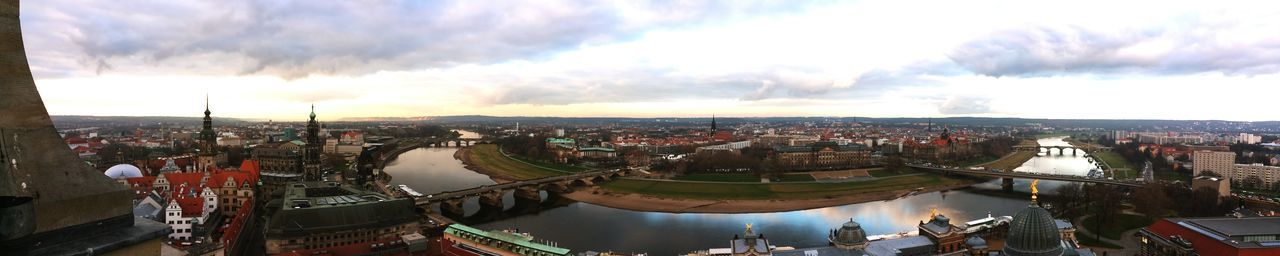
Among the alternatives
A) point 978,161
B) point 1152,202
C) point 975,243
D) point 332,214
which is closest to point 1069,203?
point 1152,202

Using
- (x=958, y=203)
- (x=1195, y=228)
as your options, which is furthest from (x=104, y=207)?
(x=958, y=203)

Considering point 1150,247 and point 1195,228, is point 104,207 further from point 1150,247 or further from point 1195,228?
point 1150,247

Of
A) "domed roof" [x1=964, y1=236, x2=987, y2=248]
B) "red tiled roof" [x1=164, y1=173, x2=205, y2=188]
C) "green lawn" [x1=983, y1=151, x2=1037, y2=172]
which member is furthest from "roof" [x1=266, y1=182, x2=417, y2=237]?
"green lawn" [x1=983, y1=151, x2=1037, y2=172]

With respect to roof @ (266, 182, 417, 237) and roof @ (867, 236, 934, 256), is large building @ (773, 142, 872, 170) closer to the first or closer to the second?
roof @ (867, 236, 934, 256)

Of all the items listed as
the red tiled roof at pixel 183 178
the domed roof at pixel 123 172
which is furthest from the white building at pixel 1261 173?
the domed roof at pixel 123 172

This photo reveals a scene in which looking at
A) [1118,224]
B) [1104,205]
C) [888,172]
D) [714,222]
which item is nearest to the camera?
[1118,224]

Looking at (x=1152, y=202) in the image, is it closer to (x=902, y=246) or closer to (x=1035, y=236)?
(x=902, y=246)

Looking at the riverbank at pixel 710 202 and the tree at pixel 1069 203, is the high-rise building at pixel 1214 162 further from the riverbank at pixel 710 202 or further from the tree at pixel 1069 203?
the riverbank at pixel 710 202
